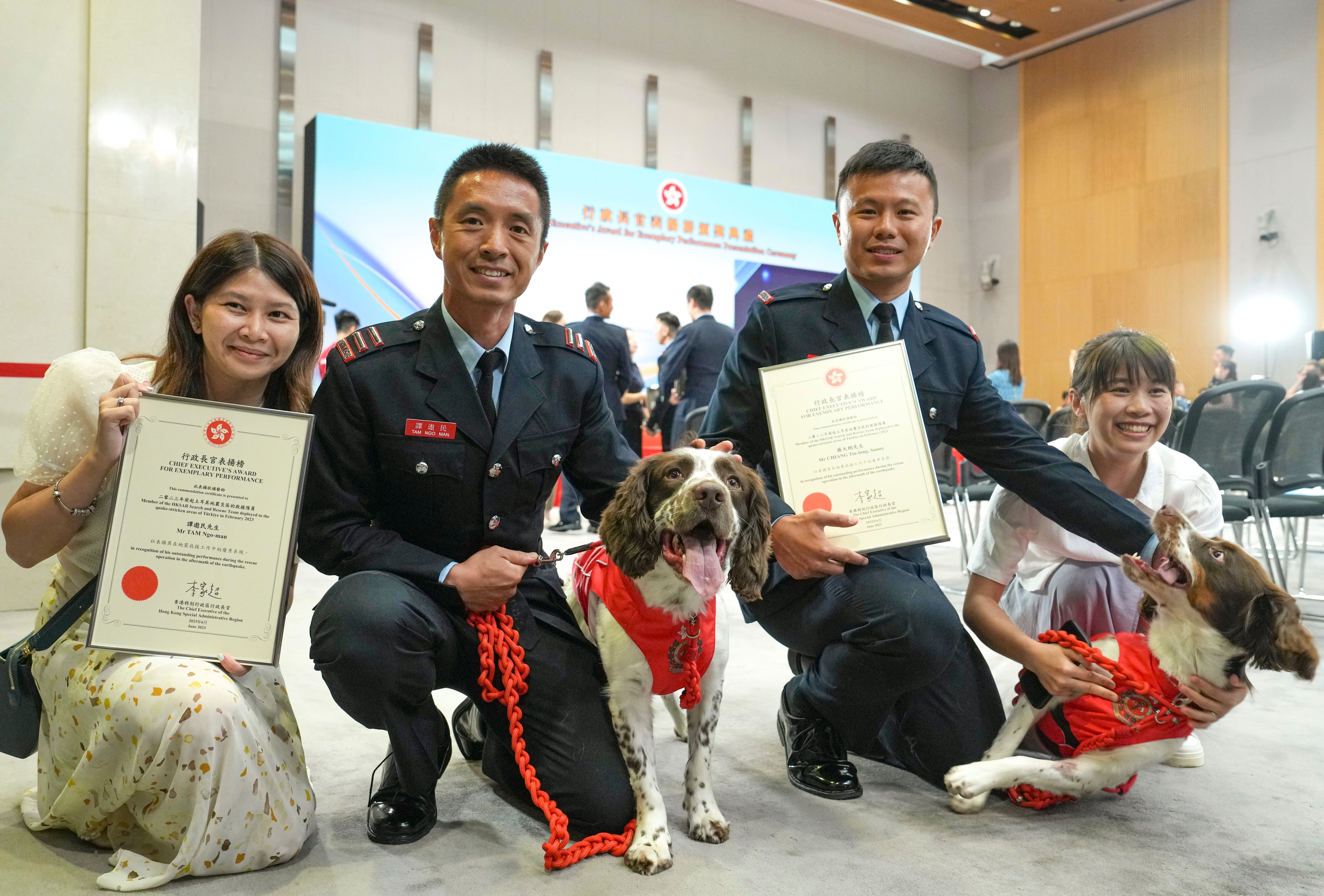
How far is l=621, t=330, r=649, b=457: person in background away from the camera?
24.3 feet

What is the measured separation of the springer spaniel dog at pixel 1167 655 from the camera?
186cm

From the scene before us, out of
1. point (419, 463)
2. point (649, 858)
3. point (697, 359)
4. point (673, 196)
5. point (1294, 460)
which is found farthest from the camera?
point (673, 196)

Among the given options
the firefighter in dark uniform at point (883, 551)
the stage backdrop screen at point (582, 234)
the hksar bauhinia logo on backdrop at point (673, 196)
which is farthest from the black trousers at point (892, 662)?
the hksar bauhinia logo on backdrop at point (673, 196)

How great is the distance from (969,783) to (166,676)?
165 cm

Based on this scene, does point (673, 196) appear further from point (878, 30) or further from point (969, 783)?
point (969, 783)

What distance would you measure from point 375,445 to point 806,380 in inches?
40.0

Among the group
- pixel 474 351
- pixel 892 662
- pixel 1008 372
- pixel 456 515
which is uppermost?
pixel 1008 372

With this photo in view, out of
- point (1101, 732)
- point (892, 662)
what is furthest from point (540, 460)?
point (1101, 732)

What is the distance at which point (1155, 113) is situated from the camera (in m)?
12.5

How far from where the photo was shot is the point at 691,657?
193 centimetres

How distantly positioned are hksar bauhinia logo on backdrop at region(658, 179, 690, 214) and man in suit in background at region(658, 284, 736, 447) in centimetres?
372

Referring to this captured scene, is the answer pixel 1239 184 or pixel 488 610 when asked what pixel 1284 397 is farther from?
pixel 1239 184

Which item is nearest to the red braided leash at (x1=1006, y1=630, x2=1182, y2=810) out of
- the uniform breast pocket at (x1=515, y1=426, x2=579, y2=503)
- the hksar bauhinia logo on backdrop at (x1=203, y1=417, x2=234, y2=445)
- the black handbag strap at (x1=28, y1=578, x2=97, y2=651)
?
the uniform breast pocket at (x1=515, y1=426, x2=579, y2=503)

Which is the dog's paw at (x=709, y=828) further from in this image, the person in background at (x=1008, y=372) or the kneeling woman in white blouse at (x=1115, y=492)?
the person in background at (x=1008, y=372)
